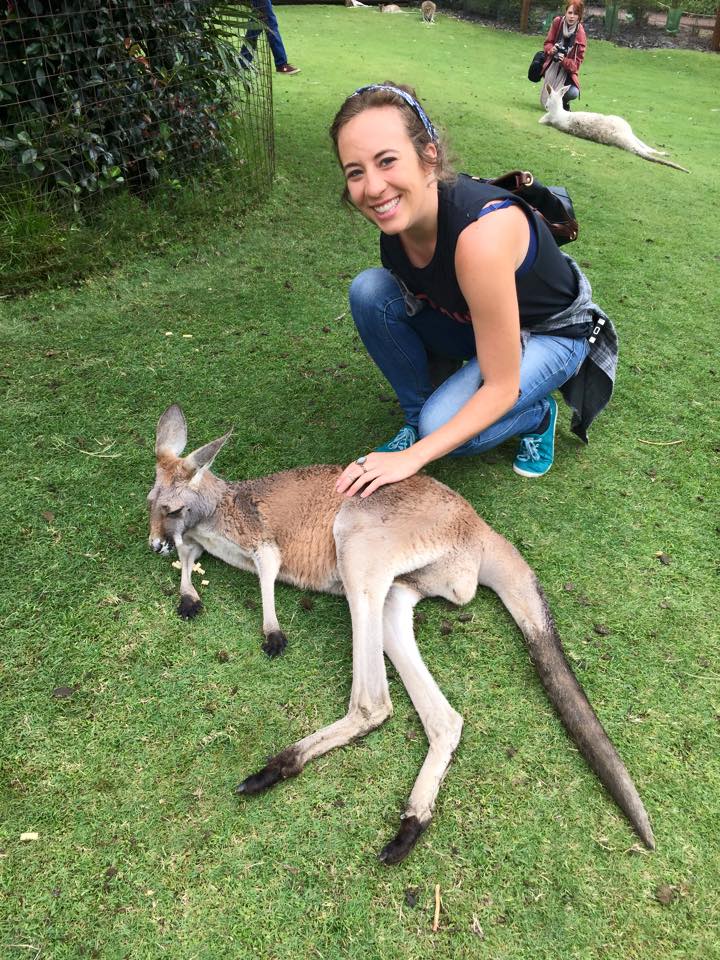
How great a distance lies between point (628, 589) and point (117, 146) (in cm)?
412

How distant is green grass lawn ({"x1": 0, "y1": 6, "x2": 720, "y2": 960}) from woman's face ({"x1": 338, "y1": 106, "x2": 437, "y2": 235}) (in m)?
1.17

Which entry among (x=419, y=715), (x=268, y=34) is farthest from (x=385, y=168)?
(x=268, y=34)

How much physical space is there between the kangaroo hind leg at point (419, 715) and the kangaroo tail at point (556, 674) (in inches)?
11.4

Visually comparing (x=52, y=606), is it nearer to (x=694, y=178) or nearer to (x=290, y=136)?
(x=290, y=136)

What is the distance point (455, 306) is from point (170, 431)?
3.92 ft

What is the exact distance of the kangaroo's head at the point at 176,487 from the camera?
2432mm

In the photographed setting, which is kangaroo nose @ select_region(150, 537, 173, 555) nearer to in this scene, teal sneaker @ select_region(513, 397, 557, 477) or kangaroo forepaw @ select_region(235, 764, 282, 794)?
kangaroo forepaw @ select_region(235, 764, 282, 794)

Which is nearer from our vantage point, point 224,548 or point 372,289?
point 224,548

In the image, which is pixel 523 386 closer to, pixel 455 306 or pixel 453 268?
pixel 455 306

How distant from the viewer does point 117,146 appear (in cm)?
441

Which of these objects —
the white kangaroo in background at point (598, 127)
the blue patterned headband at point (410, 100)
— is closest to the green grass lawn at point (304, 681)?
the blue patterned headband at point (410, 100)

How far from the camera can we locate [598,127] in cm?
801

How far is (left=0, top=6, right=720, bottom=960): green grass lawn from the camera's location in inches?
62.4

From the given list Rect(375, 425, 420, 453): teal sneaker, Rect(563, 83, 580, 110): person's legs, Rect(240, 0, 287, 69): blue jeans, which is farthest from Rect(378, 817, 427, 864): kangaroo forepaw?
Rect(563, 83, 580, 110): person's legs
